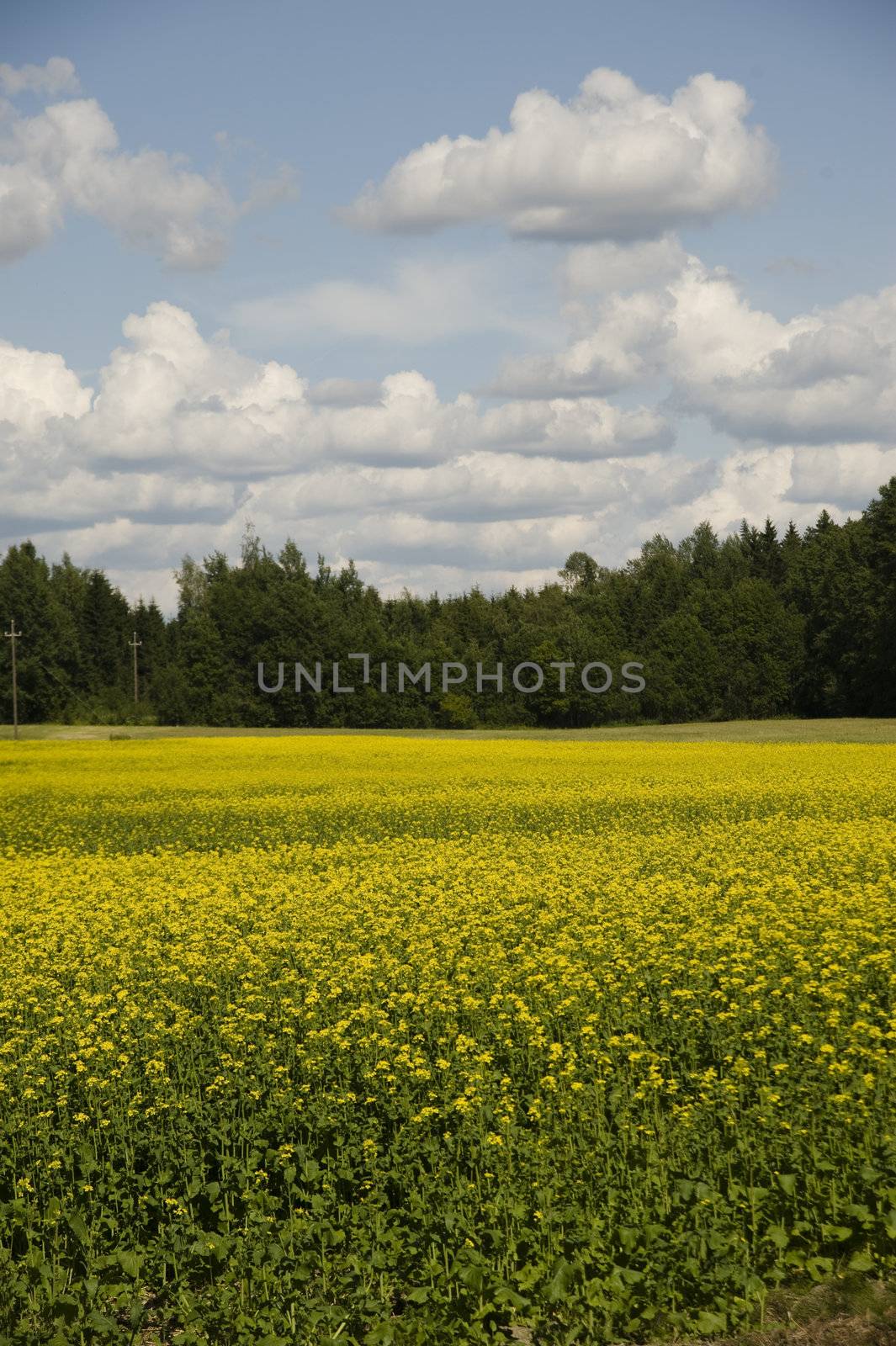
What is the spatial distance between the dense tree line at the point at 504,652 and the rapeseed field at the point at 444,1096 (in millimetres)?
73891

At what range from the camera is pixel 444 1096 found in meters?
8.53

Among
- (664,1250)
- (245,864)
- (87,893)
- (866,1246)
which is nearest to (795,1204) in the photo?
(866,1246)

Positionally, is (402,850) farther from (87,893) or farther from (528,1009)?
(528,1009)

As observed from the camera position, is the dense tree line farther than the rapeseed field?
Yes

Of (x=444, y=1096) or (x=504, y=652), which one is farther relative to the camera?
(x=504, y=652)

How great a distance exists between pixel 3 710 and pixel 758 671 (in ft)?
200

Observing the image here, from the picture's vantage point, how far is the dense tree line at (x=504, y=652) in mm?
93750

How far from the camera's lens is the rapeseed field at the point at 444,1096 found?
677 centimetres

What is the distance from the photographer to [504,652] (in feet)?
354

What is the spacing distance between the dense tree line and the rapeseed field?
73.9 meters

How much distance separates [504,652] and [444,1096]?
326 ft

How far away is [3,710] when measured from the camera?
100500 mm

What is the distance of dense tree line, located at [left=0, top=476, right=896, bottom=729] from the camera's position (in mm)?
93750

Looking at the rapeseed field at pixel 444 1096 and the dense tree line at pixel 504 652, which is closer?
the rapeseed field at pixel 444 1096
